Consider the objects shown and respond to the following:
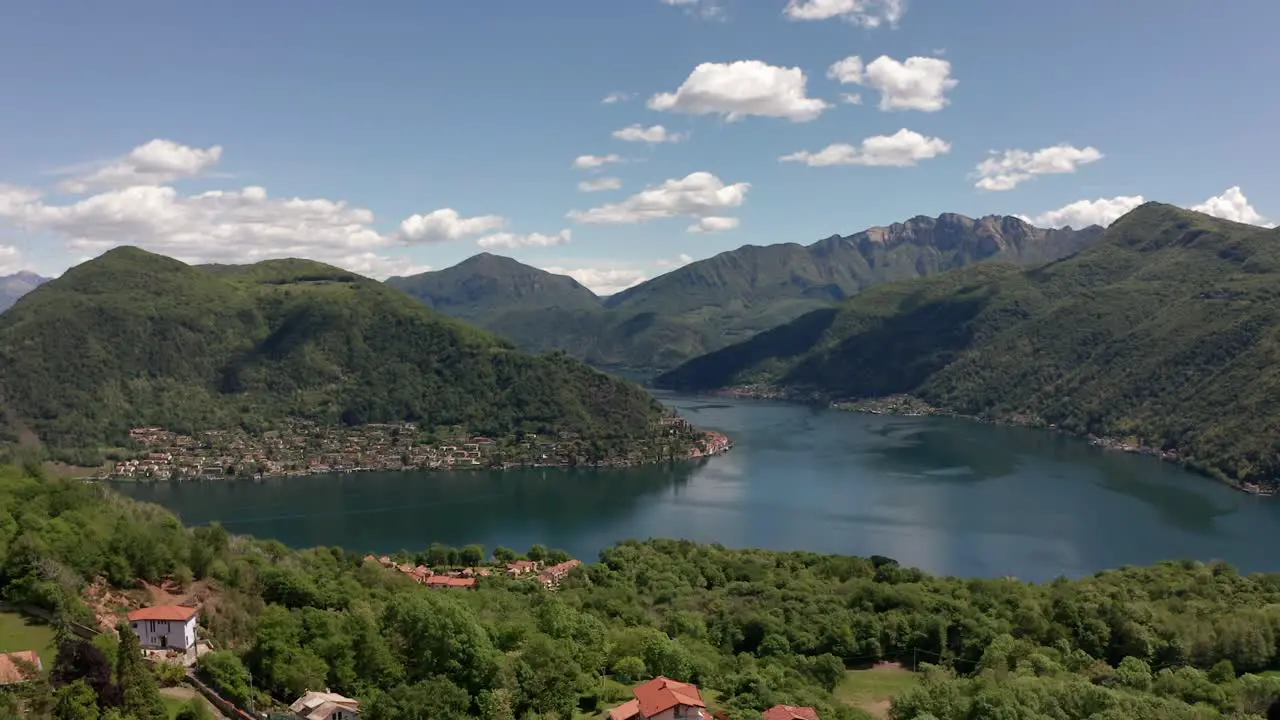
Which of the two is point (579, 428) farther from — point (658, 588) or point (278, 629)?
point (278, 629)

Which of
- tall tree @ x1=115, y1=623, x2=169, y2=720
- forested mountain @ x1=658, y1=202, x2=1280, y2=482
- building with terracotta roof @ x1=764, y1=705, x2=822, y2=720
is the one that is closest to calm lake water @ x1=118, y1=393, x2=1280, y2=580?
forested mountain @ x1=658, y1=202, x2=1280, y2=482

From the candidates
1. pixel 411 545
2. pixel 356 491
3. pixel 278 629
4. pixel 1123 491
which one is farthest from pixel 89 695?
pixel 1123 491

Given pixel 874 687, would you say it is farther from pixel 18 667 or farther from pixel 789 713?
pixel 18 667

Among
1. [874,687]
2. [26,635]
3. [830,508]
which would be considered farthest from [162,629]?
[830,508]

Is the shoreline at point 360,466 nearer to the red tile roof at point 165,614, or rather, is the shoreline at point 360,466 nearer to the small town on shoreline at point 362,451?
the small town on shoreline at point 362,451

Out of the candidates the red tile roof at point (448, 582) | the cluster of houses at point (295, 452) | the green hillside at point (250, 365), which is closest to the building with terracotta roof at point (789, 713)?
the red tile roof at point (448, 582)

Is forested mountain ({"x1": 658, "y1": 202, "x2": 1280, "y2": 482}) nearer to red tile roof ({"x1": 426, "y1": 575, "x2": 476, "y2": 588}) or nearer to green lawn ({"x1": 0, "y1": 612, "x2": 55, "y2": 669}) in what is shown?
red tile roof ({"x1": 426, "y1": 575, "x2": 476, "y2": 588})
